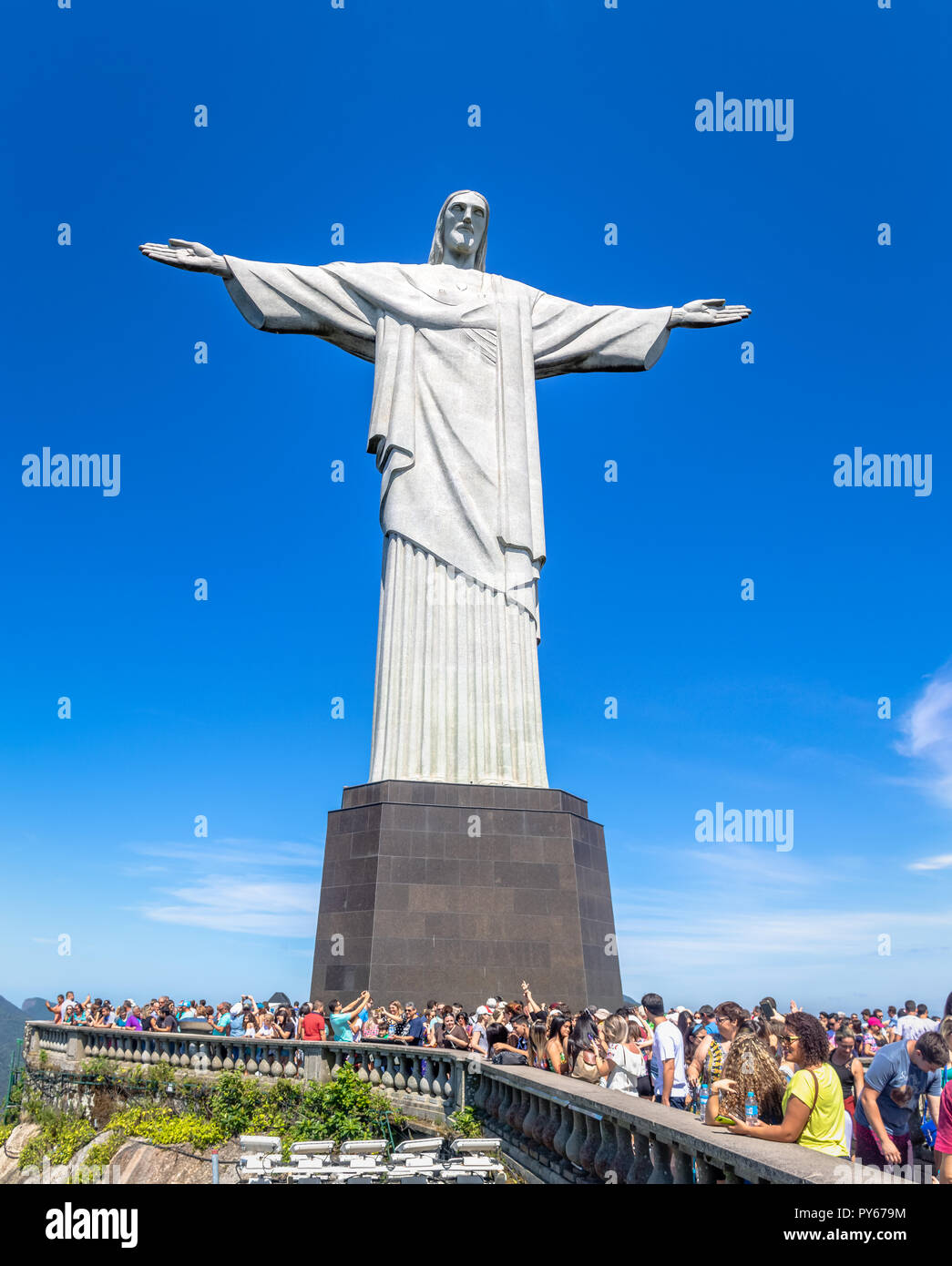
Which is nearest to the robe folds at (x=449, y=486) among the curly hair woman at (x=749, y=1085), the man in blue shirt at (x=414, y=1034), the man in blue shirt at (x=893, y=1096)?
the man in blue shirt at (x=414, y=1034)

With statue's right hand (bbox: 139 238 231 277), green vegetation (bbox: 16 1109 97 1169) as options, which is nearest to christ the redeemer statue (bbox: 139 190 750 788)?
statue's right hand (bbox: 139 238 231 277)

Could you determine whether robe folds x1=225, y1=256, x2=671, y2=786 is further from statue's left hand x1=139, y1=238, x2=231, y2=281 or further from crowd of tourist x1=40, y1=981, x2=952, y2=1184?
crowd of tourist x1=40, y1=981, x2=952, y2=1184

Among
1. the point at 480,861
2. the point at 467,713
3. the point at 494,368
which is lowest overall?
the point at 480,861

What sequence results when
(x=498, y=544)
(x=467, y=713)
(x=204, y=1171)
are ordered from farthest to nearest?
(x=498, y=544), (x=467, y=713), (x=204, y=1171)

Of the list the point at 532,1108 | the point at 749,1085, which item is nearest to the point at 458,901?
the point at 532,1108
